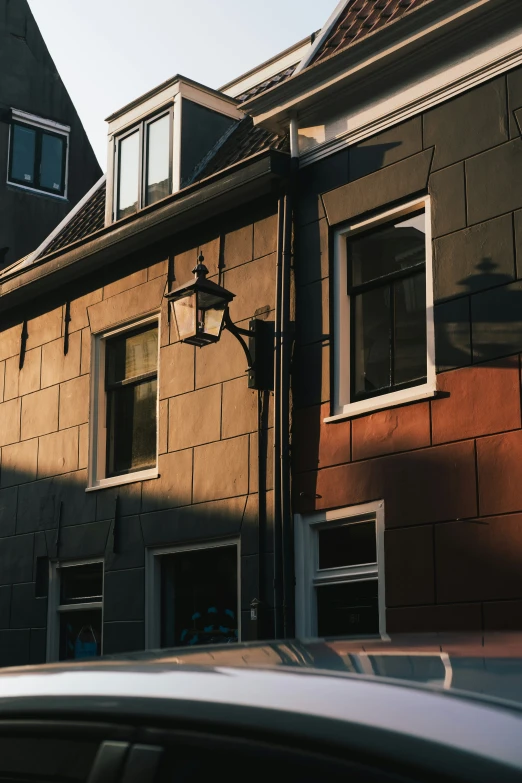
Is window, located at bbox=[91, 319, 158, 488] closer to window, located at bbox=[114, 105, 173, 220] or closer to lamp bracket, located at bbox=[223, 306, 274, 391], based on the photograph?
window, located at bbox=[114, 105, 173, 220]

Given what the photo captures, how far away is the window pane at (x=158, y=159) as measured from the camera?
462 inches

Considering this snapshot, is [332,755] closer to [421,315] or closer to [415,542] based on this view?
[415,542]

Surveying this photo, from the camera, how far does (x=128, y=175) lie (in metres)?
12.2

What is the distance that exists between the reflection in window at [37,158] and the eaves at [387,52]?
9.83 m

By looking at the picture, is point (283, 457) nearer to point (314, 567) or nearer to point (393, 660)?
point (314, 567)

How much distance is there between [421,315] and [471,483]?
1580 millimetres

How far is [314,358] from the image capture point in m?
9.26

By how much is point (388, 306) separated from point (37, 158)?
472 inches

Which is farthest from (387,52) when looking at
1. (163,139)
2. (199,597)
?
(199,597)

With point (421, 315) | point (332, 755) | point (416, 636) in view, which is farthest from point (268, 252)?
point (332, 755)

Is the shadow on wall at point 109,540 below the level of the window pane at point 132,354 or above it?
below

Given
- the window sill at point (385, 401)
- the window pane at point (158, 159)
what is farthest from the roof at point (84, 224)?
the window sill at point (385, 401)

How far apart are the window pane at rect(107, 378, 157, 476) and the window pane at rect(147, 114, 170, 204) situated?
218 cm

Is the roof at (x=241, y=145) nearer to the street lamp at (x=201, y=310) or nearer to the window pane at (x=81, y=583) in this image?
the street lamp at (x=201, y=310)
